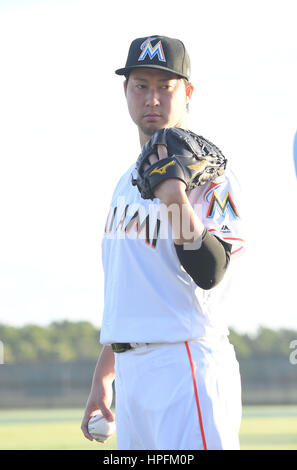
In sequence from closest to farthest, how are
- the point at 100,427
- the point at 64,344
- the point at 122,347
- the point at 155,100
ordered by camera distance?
1. the point at 122,347
2. the point at 155,100
3. the point at 100,427
4. the point at 64,344

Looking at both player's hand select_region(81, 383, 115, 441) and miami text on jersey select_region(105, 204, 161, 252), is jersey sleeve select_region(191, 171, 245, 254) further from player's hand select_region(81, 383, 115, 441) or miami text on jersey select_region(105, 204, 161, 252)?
player's hand select_region(81, 383, 115, 441)

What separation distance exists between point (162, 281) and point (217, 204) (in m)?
0.35

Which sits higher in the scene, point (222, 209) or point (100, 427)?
point (222, 209)

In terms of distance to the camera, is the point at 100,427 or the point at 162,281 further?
the point at 100,427

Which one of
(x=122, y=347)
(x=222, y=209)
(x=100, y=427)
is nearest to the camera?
(x=222, y=209)

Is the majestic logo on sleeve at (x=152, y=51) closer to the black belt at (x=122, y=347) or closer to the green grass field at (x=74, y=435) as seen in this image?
the black belt at (x=122, y=347)

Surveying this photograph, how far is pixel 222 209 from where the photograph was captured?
278 cm

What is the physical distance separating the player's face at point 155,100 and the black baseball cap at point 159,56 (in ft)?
0.10

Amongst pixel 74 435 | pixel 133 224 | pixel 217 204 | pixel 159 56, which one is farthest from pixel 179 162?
pixel 74 435

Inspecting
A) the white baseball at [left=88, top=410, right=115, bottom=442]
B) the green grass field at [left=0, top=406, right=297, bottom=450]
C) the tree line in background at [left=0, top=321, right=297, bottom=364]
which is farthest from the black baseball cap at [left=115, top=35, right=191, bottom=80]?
the tree line in background at [left=0, top=321, right=297, bottom=364]

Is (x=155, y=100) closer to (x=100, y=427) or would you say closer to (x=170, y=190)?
(x=170, y=190)
